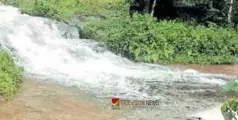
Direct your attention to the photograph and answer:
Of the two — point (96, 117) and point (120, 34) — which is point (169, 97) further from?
point (120, 34)

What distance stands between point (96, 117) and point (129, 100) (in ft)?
4.06

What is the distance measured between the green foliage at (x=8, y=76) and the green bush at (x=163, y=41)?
4133 millimetres

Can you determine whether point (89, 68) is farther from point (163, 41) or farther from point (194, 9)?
point (194, 9)

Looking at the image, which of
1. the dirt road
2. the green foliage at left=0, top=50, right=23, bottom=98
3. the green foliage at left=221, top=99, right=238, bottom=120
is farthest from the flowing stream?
the green foliage at left=221, top=99, right=238, bottom=120

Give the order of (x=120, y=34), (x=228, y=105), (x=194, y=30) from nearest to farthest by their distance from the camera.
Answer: (x=228, y=105), (x=120, y=34), (x=194, y=30)

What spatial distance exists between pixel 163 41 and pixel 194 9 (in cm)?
465

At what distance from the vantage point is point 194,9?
18.7 m

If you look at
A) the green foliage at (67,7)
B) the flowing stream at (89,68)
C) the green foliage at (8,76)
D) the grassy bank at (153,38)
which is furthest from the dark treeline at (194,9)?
the green foliage at (8,76)

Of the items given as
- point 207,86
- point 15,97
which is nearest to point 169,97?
point 207,86

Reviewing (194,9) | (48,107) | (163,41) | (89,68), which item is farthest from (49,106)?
(194,9)

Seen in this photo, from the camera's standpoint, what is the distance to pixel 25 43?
1334 centimetres

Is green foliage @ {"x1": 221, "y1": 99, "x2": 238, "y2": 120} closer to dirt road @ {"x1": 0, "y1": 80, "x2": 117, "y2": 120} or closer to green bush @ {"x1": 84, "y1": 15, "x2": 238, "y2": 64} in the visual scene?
dirt road @ {"x1": 0, "y1": 80, "x2": 117, "y2": 120}

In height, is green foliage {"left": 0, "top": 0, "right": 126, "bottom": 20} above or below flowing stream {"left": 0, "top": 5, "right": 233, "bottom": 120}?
above

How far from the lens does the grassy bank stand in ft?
46.7
